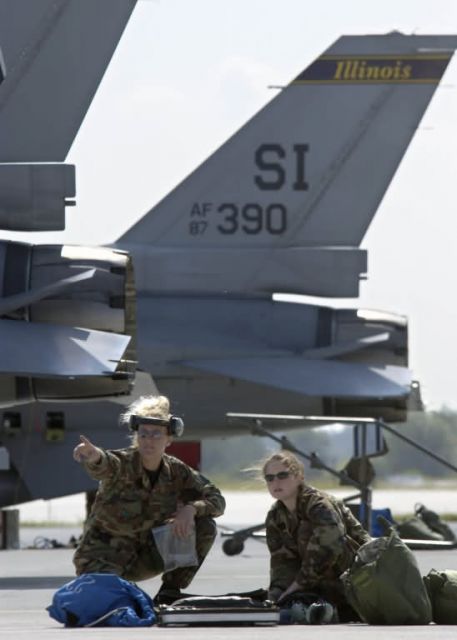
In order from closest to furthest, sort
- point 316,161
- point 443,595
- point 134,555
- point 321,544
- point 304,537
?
point 443,595, point 321,544, point 304,537, point 134,555, point 316,161

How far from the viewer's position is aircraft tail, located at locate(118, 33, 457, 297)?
22.5 metres

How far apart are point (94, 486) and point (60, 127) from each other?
23.5 ft

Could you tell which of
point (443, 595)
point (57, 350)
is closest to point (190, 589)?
point (57, 350)

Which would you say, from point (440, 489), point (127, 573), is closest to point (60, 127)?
point (127, 573)

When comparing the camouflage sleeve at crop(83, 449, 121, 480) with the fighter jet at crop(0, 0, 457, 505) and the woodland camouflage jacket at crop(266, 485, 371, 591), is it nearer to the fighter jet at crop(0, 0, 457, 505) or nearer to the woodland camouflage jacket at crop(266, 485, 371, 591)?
the woodland camouflage jacket at crop(266, 485, 371, 591)

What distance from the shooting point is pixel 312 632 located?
720 centimetres

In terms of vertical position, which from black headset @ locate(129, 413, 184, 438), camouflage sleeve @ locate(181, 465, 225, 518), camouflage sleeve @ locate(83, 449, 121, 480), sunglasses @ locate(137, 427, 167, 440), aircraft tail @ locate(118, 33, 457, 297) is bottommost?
camouflage sleeve @ locate(181, 465, 225, 518)

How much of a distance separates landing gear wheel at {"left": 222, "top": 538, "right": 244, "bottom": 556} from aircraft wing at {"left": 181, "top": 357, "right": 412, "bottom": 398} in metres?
1.99

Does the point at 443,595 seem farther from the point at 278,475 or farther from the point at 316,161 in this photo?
the point at 316,161

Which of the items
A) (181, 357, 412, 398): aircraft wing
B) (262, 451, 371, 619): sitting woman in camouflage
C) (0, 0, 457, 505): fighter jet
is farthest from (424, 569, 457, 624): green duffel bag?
(181, 357, 412, 398): aircraft wing

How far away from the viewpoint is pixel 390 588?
7840 mm

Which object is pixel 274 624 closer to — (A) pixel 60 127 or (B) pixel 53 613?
(B) pixel 53 613

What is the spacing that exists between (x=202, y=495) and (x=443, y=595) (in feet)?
4.93

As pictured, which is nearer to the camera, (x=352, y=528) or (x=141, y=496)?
(x=352, y=528)
